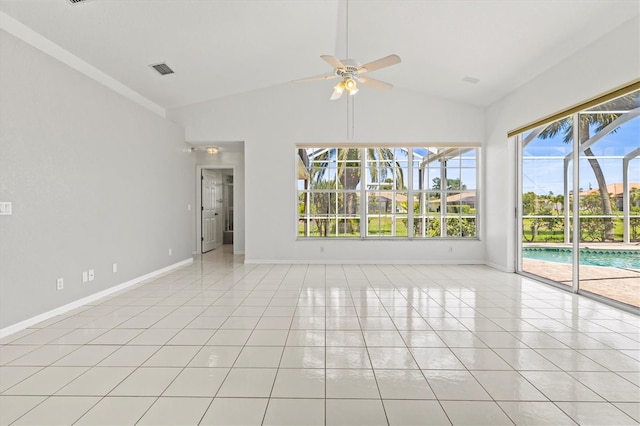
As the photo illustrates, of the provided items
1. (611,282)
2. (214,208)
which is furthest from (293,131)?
(611,282)

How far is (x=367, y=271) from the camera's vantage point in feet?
19.3

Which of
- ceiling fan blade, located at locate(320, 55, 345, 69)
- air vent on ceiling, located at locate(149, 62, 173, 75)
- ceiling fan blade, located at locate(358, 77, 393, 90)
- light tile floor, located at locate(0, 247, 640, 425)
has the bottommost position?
light tile floor, located at locate(0, 247, 640, 425)

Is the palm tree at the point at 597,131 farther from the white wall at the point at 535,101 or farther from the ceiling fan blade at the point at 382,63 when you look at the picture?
the ceiling fan blade at the point at 382,63

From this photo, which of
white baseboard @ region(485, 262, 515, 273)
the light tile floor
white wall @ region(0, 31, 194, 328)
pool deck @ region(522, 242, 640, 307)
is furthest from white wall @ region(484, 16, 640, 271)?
white wall @ region(0, 31, 194, 328)

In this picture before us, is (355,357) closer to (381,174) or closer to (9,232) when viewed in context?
(9,232)

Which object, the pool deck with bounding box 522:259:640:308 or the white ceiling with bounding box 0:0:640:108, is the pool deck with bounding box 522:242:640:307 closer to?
the pool deck with bounding box 522:259:640:308

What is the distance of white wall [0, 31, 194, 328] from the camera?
3.07m

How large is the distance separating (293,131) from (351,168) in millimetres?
1413

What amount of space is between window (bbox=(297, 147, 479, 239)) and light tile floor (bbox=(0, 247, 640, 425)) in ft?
8.70

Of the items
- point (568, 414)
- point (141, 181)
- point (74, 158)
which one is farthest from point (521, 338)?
point (141, 181)

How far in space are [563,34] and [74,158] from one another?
231 inches

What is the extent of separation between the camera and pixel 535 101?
4918 millimetres

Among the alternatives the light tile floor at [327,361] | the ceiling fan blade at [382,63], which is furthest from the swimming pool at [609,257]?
the ceiling fan blade at [382,63]

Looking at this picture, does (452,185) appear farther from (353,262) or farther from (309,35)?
(309,35)
